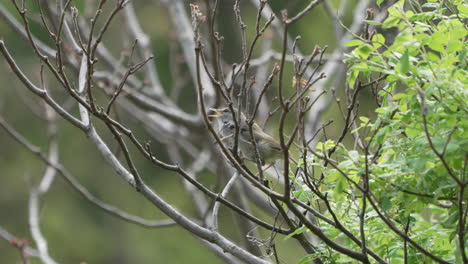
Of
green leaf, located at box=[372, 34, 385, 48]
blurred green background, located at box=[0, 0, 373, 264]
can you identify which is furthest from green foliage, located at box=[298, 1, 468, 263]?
blurred green background, located at box=[0, 0, 373, 264]

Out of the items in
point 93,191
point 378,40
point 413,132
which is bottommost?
point 413,132

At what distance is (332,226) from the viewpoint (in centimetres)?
271

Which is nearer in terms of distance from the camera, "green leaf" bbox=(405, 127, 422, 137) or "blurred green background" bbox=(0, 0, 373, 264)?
"green leaf" bbox=(405, 127, 422, 137)

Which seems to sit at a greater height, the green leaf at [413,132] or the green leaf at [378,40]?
the green leaf at [378,40]

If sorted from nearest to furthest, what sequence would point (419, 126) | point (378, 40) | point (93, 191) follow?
1. point (419, 126)
2. point (378, 40)
3. point (93, 191)

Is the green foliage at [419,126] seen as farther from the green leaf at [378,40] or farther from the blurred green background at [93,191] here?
the blurred green background at [93,191]

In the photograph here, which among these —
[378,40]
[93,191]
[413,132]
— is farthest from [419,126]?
[93,191]

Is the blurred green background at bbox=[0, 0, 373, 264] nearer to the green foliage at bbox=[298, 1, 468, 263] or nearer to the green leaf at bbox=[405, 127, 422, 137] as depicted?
the green foliage at bbox=[298, 1, 468, 263]

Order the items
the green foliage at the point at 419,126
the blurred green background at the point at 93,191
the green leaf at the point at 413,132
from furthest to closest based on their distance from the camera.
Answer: the blurred green background at the point at 93,191 → the green leaf at the point at 413,132 → the green foliage at the point at 419,126

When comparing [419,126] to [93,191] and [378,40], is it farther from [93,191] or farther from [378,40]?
[93,191]

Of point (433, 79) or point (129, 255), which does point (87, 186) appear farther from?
point (433, 79)

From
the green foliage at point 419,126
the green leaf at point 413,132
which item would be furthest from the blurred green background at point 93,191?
the green leaf at point 413,132

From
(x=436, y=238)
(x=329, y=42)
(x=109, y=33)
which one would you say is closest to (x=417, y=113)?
(x=436, y=238)

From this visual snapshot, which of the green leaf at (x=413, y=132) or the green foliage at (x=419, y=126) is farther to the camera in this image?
the green leaf at (x=413, y=132)
